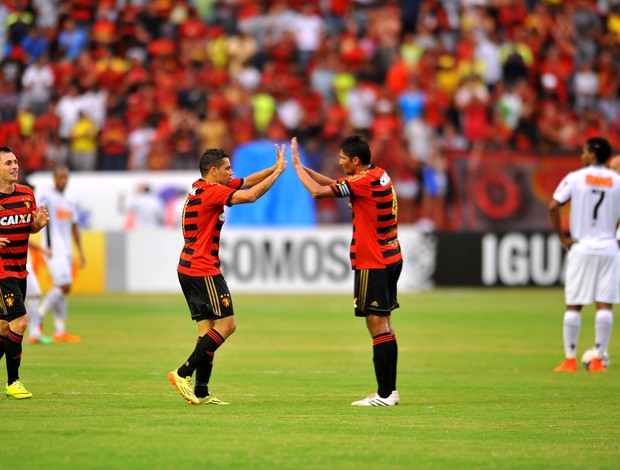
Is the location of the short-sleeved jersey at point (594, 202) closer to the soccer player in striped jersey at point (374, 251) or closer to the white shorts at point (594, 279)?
the white shorts at point (594, 279)

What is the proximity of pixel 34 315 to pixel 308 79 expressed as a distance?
14.6 metres

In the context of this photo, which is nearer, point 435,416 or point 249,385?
point 435,416

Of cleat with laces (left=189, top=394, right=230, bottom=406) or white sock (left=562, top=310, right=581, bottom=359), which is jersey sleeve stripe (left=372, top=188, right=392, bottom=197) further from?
white sock (left=562, top=310, right=581, bottom=359)

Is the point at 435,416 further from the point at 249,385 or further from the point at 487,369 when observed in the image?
the point at 487,369

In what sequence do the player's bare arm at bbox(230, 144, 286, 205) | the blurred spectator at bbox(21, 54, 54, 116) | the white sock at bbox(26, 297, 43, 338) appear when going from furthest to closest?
the blurred spectator at bbox(21, 54, 54, 116), the white sock at bbox(26, 297, 43, 338), the player's bare arm at bbox(230, 144, 286, 205)

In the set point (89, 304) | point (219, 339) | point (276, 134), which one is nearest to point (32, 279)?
point (219, 339)

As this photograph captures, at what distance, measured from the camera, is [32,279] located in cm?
1616

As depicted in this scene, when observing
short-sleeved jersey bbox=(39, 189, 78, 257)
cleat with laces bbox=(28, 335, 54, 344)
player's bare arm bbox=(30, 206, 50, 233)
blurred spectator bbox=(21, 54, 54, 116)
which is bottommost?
cleat with laces bbox=(28, 335, 54, 344)

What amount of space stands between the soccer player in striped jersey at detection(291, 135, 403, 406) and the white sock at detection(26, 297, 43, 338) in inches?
289

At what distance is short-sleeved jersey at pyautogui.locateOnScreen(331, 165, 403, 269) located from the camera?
36.0ft

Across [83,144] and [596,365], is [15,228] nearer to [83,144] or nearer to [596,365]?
[596,365]

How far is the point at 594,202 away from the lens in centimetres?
1405

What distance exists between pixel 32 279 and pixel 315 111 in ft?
46.1

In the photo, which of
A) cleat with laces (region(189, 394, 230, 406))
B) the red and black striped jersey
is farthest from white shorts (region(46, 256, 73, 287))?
cleat with laces (region(189, 394, 230, 406))
